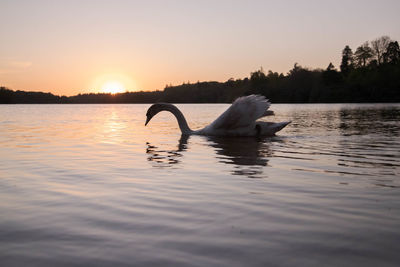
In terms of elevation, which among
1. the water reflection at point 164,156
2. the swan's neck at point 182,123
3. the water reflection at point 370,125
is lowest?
the water reflection at point 164,156

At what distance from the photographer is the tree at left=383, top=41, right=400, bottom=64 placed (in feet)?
408

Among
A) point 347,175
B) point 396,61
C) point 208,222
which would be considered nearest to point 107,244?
point 208,222

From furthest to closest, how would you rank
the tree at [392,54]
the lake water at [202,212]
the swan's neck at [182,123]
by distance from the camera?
the tree at [392,54], the swan's neck at [182,123], the lake water at [202,212]

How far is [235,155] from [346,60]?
135170 millimetres

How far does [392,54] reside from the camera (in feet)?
410

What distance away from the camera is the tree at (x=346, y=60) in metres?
133

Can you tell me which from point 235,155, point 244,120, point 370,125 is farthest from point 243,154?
point 370,125

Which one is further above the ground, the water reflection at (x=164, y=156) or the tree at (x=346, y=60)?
the tree at (x=346, y=60)

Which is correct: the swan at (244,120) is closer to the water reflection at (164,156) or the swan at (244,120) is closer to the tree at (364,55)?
the water reflection at (164,156)

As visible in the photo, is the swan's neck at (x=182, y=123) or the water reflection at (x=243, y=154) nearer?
the water reflection at (x=243, y=154)

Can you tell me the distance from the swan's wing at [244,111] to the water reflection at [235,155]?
0.66m

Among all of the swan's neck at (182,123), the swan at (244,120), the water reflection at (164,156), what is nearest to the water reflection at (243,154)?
the swan at (244,120)

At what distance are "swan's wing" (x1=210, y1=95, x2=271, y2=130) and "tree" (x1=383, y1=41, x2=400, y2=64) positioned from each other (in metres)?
126

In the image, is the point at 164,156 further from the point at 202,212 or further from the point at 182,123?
the point at 182,123
